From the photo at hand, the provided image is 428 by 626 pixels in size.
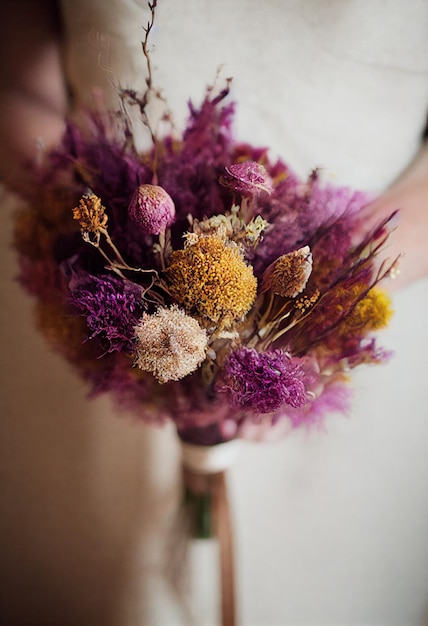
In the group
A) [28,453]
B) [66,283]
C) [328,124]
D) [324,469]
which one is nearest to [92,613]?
[28,453]

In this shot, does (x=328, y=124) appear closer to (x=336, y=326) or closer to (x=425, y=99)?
(x=425, y=99)

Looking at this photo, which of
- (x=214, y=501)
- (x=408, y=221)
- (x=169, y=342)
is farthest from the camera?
(x=214, y=501)

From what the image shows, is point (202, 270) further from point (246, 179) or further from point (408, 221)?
point (408, 221)

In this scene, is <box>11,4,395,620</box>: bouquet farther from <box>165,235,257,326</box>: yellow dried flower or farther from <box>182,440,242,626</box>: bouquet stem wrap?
<box>182,440,242,626</box>: bouquet stem wrap

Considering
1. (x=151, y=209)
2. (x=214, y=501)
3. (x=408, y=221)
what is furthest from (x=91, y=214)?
(x=214, y=501)

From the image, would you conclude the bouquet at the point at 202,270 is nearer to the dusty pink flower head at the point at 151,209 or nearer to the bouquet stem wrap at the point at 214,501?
the dusty pink flower head at the point at 151,209

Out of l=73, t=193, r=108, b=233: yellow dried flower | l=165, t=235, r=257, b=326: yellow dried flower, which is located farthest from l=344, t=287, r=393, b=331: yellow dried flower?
l=73, t=193, r=108, b=233: yellow dried flower

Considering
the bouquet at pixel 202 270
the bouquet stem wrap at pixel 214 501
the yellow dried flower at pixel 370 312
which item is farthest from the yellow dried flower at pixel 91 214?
the bouquet stem wrap at pixel 214 501
